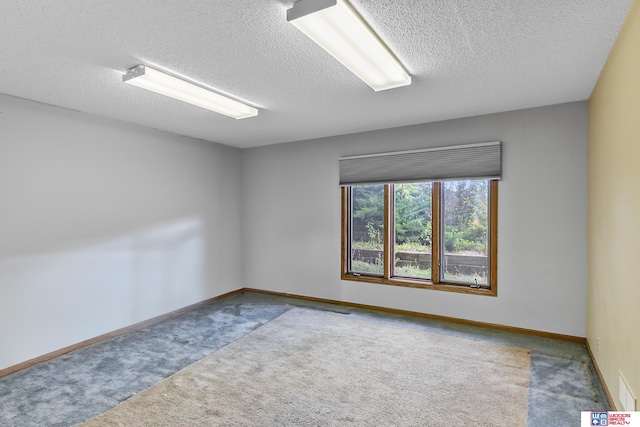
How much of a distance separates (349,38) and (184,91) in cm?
157

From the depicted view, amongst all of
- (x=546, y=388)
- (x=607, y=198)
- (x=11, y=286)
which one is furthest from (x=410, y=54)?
(x=11, y=286)

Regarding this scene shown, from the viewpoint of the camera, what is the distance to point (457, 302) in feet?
12.7

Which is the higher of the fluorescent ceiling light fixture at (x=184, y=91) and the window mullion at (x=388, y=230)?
the fluorescent ceiling light fixture at (x=184, y=91)

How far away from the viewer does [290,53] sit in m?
2.17

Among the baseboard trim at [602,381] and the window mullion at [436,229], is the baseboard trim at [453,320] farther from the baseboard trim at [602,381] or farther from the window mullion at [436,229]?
the window mullion at [436,229]

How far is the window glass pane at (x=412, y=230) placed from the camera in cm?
414

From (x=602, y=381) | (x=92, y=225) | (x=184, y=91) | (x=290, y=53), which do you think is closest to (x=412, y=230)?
(x=602, y=381)

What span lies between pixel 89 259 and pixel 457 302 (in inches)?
163

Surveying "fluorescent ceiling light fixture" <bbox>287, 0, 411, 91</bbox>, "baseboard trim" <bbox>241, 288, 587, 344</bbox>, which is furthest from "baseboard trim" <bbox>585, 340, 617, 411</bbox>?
"fluorescent ceiling light fixture" <bbox>287, 0, 411, 91</bbox>

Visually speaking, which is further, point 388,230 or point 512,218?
point 388,230

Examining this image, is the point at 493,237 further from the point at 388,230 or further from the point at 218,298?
the point at 218,298

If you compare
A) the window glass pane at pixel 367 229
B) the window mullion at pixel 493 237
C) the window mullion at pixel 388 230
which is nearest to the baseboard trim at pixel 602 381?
the window mullion at pixel 493 237

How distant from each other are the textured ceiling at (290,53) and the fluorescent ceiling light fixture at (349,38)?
66 mm

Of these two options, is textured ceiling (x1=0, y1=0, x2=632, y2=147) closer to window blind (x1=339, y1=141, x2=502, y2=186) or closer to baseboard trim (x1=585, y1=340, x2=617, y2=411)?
window blind (x1=339, y1=141, x2=502, y2=186)
